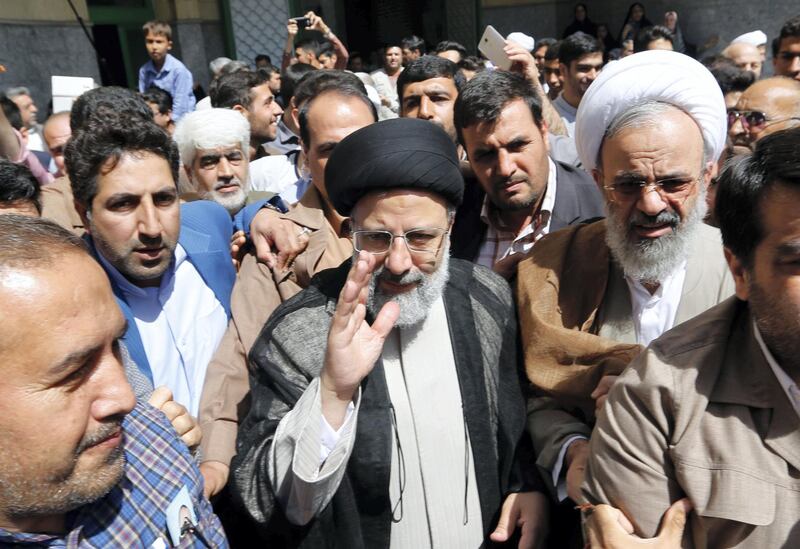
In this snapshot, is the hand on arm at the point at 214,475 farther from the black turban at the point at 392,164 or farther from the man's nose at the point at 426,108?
the man's nose at the point at 426,108

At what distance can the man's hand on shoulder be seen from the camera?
6.23ft

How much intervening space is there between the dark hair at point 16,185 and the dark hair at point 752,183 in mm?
2431

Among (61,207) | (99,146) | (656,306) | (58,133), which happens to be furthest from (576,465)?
(58,133)

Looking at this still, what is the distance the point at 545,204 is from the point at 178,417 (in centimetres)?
178

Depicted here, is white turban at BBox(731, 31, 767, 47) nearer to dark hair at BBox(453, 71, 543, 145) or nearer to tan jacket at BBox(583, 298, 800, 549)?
dark hair at BBox(453, 71, 543, 145)

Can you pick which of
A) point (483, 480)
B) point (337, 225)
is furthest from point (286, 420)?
point (337, 225)

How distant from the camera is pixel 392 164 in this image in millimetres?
1946

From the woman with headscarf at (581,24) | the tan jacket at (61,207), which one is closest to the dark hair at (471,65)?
the tan jacket at (61,207)

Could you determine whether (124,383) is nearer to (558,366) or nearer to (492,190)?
(558,366)

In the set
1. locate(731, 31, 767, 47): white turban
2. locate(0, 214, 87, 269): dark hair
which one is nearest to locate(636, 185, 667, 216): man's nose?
locate(0, 214, 87, 269): dark hair

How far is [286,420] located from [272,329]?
1.03 ft

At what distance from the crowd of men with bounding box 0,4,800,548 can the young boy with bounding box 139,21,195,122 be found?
20.0 ft

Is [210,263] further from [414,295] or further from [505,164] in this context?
[505,164]

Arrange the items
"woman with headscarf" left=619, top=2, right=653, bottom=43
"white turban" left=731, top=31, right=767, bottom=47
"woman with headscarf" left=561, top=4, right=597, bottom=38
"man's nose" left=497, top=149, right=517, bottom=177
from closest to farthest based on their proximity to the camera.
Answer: "man's nose" left=497, top=149, right=517, bottom=177 < "white turban" left=731, top=31, right=767, bottom=47 < "woman with headscarf" left=619, top=2, right=653, bottom=43 < "woman with headscarf" left=561, top=4, right=597, bottom=38
